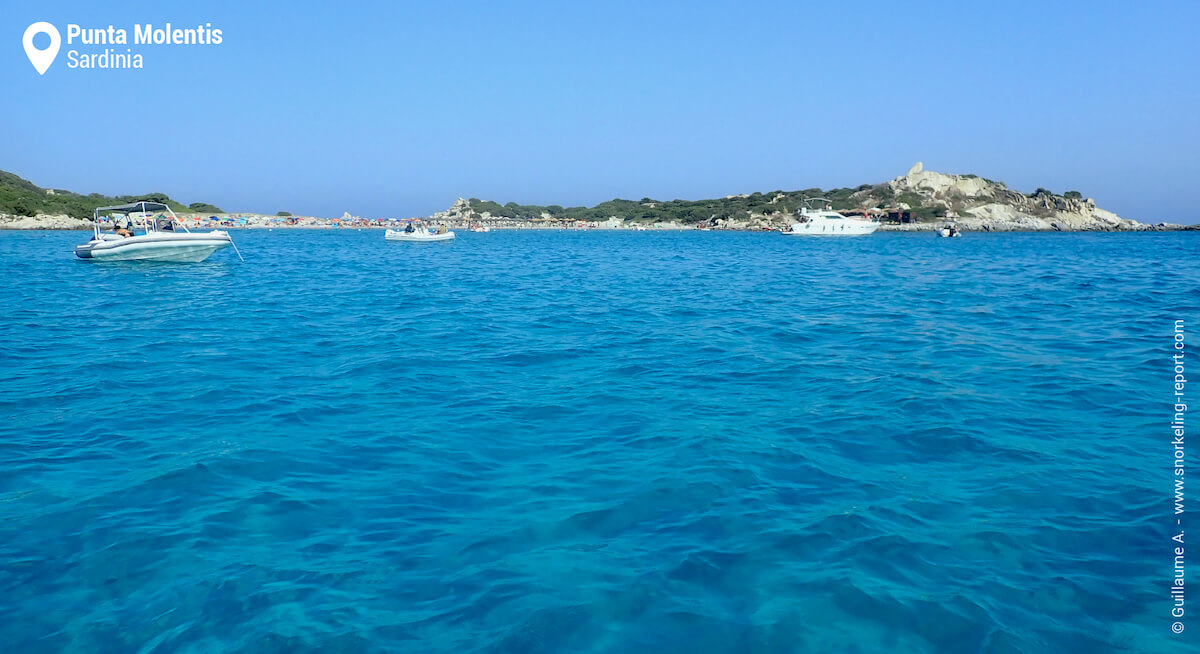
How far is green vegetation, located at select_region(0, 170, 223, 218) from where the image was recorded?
287ft

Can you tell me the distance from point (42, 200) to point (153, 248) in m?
84.4

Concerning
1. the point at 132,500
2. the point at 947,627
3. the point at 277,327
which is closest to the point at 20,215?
the point at 277,327

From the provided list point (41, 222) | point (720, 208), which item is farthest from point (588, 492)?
point (720, 208)

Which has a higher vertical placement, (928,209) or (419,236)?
(928,209)

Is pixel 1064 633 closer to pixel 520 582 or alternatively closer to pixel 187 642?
pixel 520 582

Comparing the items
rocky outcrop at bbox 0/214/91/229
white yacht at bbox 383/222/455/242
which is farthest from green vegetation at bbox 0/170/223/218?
white yacht at bbox 383/222/455/242

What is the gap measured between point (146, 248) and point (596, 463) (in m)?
36.6

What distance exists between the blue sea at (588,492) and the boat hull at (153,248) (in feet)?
72.0

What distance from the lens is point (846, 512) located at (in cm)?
645

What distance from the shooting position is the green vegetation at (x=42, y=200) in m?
87.4

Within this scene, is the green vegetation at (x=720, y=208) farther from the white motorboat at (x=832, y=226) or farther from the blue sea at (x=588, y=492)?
the blue sea at (x=588, y=492)

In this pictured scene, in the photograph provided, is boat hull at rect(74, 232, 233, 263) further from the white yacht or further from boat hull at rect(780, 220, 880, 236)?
boat hull at rect(780, 220, 880, 236)

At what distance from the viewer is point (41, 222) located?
283 feet

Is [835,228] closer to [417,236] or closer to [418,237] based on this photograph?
[418,237]
